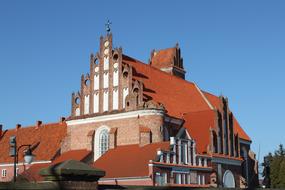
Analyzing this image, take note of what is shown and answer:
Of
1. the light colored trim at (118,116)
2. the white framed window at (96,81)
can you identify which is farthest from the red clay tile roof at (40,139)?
the white framed window at (96,81)

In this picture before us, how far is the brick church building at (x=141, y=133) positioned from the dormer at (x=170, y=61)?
47.7ft

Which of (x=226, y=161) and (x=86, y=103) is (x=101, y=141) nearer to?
(x=86, y=103)

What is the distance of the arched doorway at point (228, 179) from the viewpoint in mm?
42594

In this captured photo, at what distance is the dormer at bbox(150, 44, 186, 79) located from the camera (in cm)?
6316

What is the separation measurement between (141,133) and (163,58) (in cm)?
2815

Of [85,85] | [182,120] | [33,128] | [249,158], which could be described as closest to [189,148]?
[182,120]

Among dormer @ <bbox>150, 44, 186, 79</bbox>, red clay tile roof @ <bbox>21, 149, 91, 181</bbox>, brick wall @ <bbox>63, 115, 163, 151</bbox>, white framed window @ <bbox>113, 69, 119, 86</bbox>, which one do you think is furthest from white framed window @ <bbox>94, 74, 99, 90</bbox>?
dormer @ <bbox>150, 44, 186, 79</bbox>

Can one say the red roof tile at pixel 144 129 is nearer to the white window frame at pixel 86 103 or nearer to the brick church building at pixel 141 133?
the brick church building at pixel 141 133

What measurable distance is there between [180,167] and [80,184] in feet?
90.0

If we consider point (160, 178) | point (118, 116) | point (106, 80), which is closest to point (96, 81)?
point (106, 80)

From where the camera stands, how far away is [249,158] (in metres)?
53.2

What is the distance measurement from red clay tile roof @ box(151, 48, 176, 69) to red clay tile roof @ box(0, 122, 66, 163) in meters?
18.5

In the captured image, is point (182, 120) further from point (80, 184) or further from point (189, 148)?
point (80, 184)

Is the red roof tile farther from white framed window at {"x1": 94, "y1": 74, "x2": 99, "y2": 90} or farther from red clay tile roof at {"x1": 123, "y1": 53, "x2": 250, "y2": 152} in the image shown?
white framed window at {"x1": 94, "y1": 74, "x2": 99, "y2": 90}
